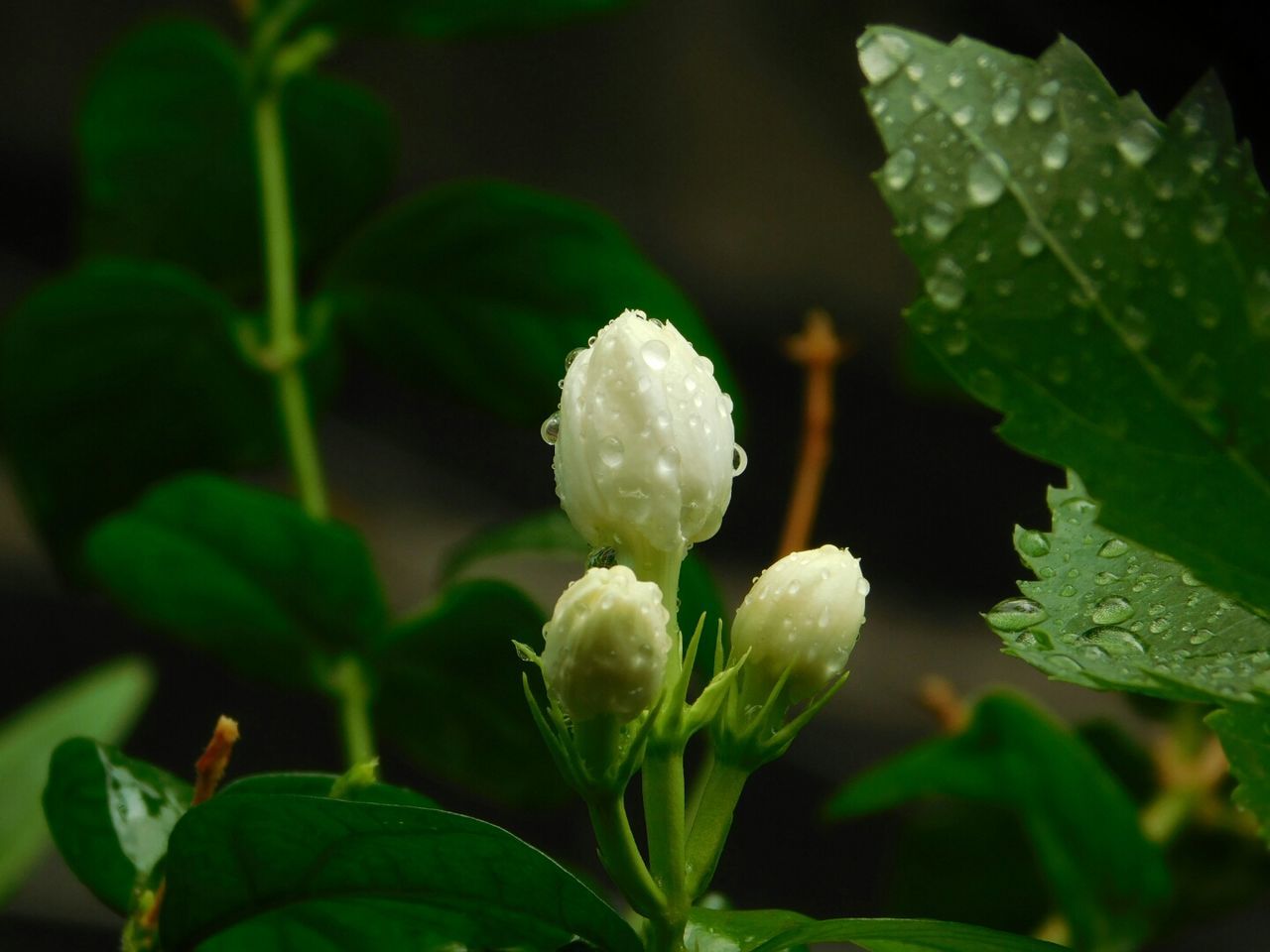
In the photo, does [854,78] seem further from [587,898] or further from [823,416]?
[587,898]

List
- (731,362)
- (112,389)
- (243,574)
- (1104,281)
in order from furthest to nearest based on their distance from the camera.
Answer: (731,362)
(112,389)
(243,574)
(1104,281)

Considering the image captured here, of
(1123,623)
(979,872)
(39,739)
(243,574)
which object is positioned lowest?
(979,872)

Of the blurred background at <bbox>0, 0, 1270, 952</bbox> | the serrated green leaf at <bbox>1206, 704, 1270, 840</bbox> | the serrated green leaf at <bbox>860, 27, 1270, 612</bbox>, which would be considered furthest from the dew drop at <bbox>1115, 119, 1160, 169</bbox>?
the blurred background at <bbox>0, 0, 1270, 952</bbox>

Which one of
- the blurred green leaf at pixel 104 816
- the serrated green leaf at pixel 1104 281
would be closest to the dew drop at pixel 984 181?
the serrated green leaf at pixel 1104 281

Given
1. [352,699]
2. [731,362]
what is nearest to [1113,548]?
[352,699]

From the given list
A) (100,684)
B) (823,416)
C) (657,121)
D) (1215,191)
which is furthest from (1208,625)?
(657,121)

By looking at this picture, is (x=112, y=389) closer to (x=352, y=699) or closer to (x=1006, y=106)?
(x=352, y=699)

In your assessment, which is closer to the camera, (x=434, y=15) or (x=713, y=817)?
(x=713, y=817)
